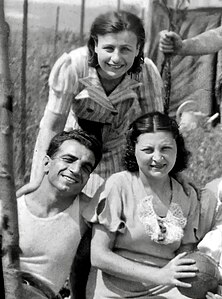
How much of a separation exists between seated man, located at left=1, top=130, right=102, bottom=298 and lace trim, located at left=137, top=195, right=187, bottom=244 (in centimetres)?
30

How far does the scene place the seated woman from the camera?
3887 millimetres

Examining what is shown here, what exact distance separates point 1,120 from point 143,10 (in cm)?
308

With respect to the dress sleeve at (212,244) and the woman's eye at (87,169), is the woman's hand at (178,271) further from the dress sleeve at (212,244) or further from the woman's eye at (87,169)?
the woman's eye at (87,169)

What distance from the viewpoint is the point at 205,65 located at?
6.01 metres

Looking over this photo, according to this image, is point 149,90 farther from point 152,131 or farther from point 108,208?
point 108,208

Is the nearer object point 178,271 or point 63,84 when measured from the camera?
point 178,271

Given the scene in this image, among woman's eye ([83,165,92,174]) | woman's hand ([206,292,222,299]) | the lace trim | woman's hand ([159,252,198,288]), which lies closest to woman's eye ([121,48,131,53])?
woman's eye ([83,165,92,174])

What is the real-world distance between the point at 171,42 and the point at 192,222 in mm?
1598

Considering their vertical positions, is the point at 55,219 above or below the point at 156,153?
below

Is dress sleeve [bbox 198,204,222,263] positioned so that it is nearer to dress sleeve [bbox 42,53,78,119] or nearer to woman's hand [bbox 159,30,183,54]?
dress sleeve [bbox 42,53,78,119]

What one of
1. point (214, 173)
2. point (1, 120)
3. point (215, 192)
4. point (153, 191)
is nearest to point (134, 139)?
point (153, 191)

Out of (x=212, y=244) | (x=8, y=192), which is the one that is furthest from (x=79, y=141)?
(x=8, y=192)

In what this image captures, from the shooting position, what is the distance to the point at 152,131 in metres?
3.98

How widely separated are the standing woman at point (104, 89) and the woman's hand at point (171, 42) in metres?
0.66
